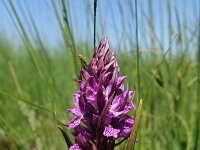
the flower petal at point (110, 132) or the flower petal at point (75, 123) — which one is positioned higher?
the flower petal at point (75, 123)

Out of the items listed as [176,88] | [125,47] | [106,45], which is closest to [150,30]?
[125,47]

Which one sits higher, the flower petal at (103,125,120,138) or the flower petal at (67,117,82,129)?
the flower petal at (67,117,82,129)

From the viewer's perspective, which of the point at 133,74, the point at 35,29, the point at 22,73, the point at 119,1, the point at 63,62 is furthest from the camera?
the point at 63,62

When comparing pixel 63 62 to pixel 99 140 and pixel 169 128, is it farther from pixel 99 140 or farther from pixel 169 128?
pixel 99 140

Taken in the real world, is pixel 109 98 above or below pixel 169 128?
above

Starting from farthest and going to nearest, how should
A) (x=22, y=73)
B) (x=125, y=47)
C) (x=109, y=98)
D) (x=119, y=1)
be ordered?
(x=22, y=73) → (x=125, y=47) → (x=119, y=1) → (x=109, y=98)

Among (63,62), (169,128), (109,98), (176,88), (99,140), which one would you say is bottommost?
(63,62)

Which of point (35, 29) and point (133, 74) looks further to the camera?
point (133, 74)
